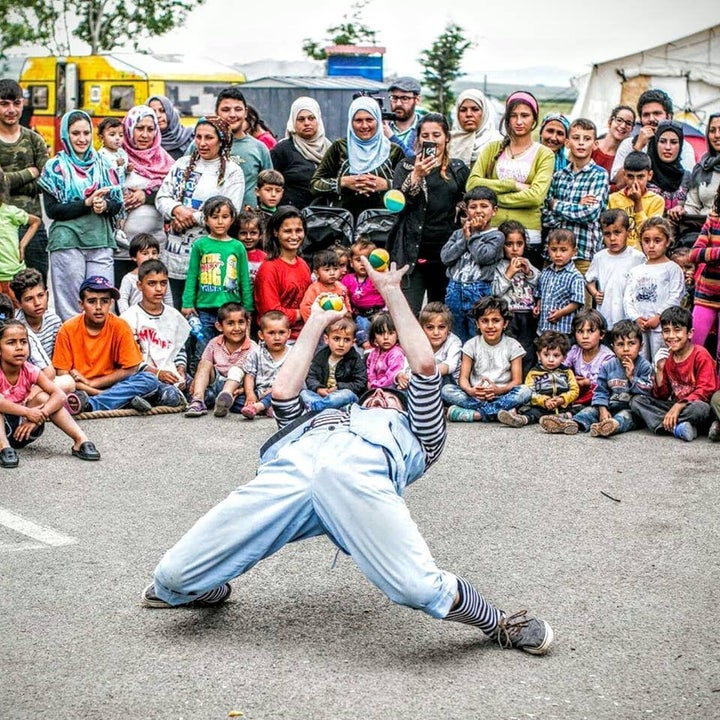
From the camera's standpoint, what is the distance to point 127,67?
23516 mm

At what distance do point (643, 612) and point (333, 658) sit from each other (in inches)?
47.9

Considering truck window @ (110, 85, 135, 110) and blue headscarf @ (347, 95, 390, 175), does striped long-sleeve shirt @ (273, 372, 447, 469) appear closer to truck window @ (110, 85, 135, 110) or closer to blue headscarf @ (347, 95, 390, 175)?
blue headscarf @ (347, 95, 390, 175)

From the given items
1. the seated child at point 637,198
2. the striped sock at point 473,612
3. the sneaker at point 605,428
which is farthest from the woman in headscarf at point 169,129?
the striped sock at point 473,612

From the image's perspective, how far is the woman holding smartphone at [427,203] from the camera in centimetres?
819

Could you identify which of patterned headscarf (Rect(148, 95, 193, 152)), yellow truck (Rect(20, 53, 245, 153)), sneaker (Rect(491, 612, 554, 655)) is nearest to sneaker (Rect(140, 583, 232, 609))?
sneaker (Rect(491, 612, 554, 655))

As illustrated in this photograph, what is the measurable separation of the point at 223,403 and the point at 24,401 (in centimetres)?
139

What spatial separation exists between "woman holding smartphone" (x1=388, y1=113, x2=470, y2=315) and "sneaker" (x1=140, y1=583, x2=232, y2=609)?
425 centimetres

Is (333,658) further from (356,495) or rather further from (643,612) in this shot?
(643,612)

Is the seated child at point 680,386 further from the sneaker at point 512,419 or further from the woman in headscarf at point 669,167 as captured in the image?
the woman in headscarf at point 669,167

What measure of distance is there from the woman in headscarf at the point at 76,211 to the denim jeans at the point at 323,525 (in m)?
4.54

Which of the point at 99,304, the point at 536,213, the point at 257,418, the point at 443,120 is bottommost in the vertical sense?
the point at 257,418

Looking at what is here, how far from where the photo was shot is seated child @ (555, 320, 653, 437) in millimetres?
7391

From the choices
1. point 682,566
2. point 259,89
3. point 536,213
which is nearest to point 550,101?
point 259,89

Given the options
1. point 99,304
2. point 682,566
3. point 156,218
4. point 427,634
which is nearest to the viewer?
point 427,634
